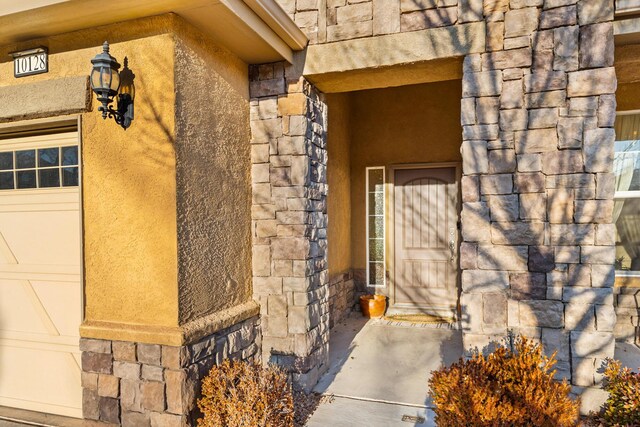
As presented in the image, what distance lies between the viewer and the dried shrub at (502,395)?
7.01 feet

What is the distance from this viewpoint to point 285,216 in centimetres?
348

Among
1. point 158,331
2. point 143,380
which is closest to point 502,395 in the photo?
point 158,331

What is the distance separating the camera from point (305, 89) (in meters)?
3.47

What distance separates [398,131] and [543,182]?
3111 mm

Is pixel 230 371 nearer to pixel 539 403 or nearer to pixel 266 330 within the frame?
pixel 266 330

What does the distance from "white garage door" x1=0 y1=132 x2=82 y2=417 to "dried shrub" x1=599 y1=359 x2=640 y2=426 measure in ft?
12.2

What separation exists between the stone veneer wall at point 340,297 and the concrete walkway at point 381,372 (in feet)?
0.47

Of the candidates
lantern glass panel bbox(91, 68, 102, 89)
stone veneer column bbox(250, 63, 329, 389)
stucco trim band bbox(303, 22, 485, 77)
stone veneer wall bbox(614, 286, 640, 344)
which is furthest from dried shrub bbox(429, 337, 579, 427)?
lantern glass panel bbox(91, 68, 102, 89)

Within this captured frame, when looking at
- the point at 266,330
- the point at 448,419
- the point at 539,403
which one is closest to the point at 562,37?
the point at 539,403

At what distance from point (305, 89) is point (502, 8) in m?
1.62

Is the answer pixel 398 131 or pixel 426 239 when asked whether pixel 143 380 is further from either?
pixel 398 131

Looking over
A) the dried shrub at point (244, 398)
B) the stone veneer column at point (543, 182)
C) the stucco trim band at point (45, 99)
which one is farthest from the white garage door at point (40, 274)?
the stone veneer column at point (543, 182)

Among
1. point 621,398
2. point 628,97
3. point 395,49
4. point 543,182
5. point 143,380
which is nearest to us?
point 621,398

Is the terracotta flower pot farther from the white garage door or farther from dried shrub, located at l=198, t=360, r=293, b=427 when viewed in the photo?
the white garage door
